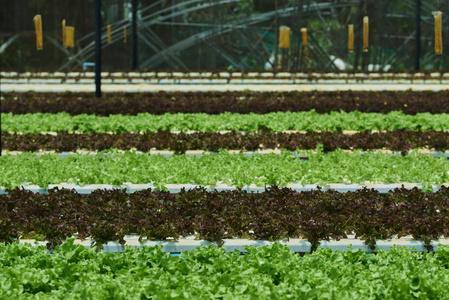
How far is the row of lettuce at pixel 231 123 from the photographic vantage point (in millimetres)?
16172

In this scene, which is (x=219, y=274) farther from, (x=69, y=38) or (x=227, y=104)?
(x=69, y=38)

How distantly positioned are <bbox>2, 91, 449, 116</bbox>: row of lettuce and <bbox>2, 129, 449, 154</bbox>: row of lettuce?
4940mm

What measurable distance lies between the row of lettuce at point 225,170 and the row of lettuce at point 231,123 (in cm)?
424

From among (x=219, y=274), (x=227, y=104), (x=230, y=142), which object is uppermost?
(x=227, y=104)

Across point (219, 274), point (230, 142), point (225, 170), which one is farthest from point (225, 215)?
point (230, 142)

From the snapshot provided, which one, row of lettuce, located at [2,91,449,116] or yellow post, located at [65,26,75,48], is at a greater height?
yellow post, located at [65,26,75,48]

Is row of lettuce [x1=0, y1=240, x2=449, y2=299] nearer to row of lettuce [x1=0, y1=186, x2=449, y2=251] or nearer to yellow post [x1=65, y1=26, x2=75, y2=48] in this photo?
row of lettuce [x1=0, y1=186, x2=449, y2=251]

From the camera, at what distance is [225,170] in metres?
10.7

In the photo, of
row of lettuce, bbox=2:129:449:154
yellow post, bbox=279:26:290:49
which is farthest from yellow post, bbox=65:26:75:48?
row of lettuce, bbox=2:129:449:154

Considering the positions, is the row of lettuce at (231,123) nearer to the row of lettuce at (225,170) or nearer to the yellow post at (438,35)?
the yellow post at (438,35)

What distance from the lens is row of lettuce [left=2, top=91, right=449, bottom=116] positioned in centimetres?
1969

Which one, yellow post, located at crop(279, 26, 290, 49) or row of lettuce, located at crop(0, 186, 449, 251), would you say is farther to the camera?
yellow post, located at crop(279, 26, 290, 49)

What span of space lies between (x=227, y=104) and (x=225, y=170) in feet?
32.1

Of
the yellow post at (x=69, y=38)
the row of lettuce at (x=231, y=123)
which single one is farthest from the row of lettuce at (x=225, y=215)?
the yellow post at (x=69, y=38)
